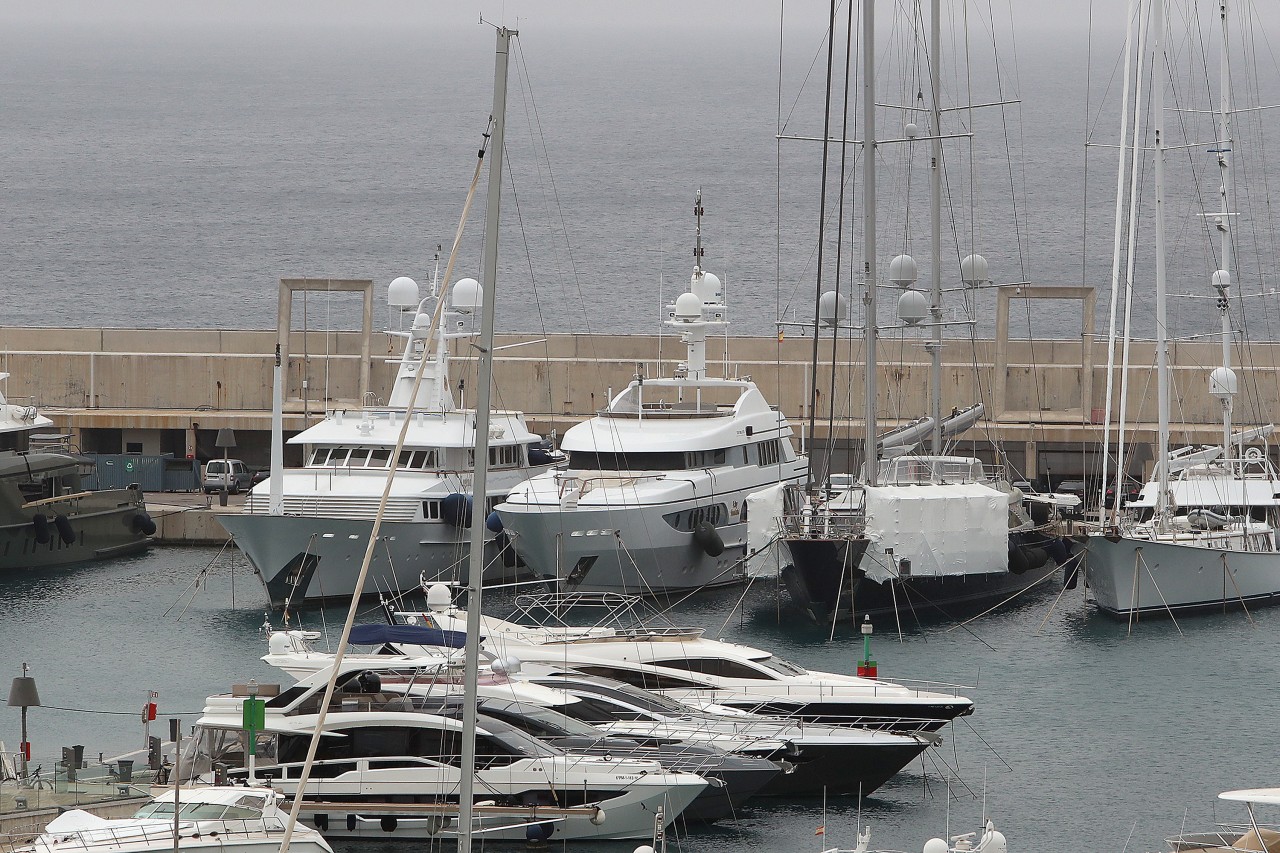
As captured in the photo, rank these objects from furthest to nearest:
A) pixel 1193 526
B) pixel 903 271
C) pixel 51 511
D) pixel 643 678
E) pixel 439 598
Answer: pixel 51 511 → pixel 903 271 → pixel 1193 526 → pixel 439 598 → pixel 643 678

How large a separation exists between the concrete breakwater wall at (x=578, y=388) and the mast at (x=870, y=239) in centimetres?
1015

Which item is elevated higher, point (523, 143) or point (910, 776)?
point (523, 143)

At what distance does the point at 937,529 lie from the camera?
3322 centimetres

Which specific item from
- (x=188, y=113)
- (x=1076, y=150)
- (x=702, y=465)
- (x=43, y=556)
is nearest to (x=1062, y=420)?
(x=702, y=465)

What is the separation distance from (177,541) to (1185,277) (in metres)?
72.5

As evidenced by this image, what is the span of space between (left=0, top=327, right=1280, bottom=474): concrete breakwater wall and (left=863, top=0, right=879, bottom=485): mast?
10145 millimetres

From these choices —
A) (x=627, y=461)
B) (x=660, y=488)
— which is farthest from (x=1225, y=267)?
(x=627, y=461)

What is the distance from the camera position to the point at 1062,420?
149 feet

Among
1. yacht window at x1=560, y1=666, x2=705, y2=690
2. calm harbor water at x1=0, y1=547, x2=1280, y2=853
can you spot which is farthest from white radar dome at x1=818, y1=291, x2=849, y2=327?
yacht window at x1=560, y1=666, x2=705, y2=690

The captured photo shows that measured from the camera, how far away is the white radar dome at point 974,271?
38.4 m

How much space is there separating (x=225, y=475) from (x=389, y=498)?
8499mm

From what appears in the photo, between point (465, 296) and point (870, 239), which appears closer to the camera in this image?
point (870, 239)

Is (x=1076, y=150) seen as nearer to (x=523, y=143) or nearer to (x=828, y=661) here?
(x=523, y=143)

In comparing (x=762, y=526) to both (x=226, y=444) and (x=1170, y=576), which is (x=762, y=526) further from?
(x=226, y=444)
